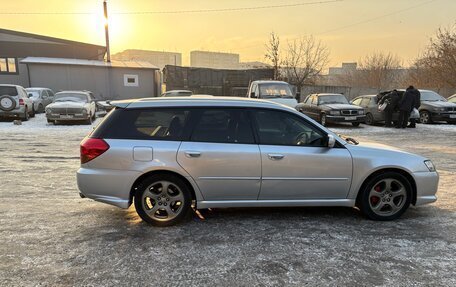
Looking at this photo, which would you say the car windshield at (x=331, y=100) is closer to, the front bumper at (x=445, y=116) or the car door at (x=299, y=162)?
the front bumper at (x=445, y=116)

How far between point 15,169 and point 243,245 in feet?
19.1

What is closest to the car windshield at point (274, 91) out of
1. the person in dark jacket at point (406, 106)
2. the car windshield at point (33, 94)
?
the person in dark jacket at point (406, 106)

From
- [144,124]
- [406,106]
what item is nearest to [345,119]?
[406,106]

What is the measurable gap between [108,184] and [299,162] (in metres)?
2.33

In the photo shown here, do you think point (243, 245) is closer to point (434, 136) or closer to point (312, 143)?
point (312, 143)

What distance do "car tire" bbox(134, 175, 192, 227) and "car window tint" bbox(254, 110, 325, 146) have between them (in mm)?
1188

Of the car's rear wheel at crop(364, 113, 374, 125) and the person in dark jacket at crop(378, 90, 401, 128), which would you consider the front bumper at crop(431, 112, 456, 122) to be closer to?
the person in dark jacket at crop(378, 90, 401, 128)

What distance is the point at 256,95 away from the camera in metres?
15.1

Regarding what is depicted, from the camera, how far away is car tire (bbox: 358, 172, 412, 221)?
430cm

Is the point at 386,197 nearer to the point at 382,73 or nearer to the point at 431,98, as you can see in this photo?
the point at 431,98

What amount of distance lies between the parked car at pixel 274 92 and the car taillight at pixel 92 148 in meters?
11.3

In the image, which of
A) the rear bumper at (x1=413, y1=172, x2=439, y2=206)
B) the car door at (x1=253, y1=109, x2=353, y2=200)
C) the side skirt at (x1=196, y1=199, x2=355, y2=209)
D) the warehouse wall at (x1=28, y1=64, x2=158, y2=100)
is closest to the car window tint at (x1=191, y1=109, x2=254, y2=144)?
the car door at (x1=253, y1=109, x2=353, y2=200)

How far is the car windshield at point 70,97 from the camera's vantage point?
1608 cm

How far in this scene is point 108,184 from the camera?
13.3 ft
